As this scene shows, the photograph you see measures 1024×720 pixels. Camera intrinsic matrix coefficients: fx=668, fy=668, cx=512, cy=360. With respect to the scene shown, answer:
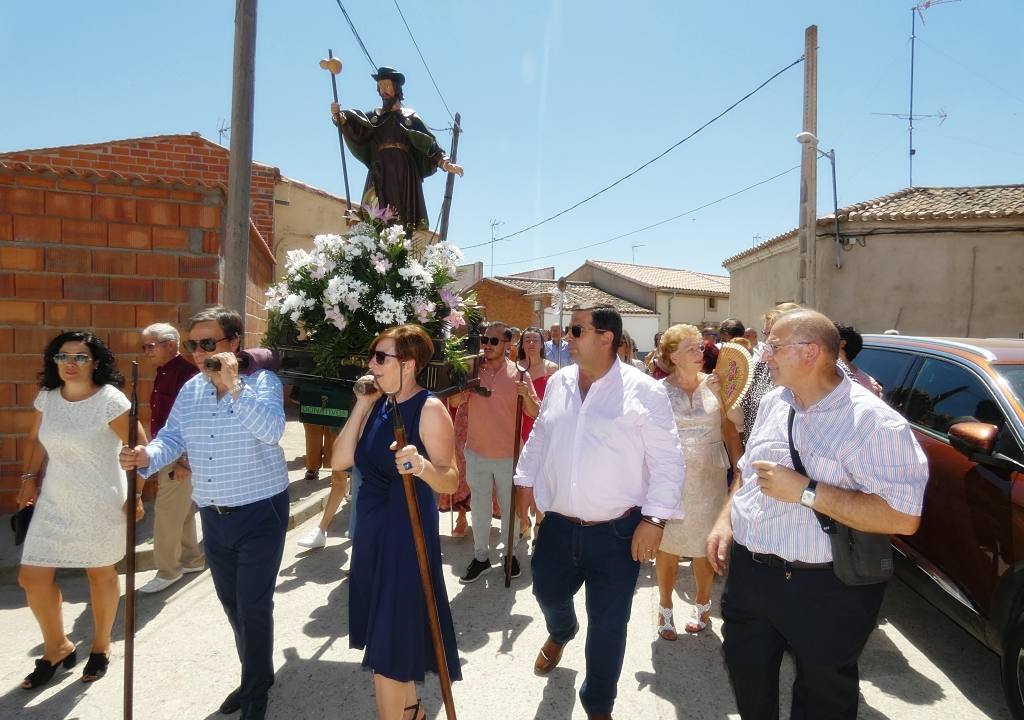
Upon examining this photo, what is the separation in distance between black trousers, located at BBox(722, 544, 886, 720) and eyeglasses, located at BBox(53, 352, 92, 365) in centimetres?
338

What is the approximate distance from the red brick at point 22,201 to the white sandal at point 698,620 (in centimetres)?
625

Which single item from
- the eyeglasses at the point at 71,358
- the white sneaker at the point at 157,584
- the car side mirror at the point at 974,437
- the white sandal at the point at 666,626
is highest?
the eyeglasses at the point at 71,358

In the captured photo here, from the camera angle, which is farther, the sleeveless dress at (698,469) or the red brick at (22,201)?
the red brick at (22,201)

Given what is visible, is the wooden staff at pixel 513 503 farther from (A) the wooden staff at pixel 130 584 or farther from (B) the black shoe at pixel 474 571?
(A) the wooden staff at pixel 130 584

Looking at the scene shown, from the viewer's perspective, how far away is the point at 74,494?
11.7ft

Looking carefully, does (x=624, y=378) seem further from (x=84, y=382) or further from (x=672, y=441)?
(x=84, y=382)

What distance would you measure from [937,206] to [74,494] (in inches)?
764

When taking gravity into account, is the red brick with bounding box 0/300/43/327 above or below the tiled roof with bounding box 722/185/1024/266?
below

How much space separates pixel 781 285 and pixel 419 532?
19.1m

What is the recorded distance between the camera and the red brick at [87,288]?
5.92 m

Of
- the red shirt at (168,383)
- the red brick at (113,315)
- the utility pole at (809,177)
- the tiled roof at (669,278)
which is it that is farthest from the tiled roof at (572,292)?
the red shirt at (168,383)

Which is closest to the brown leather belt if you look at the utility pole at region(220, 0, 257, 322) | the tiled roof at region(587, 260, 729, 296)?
the utility pole at region(220, 0, 257, 322)

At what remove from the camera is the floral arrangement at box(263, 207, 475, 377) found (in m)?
3.61

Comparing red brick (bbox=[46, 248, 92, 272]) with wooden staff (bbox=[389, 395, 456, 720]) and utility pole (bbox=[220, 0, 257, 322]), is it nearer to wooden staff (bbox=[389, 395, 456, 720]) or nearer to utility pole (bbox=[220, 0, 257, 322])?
utility pole (bbox=[220, 0, 257, 322])
